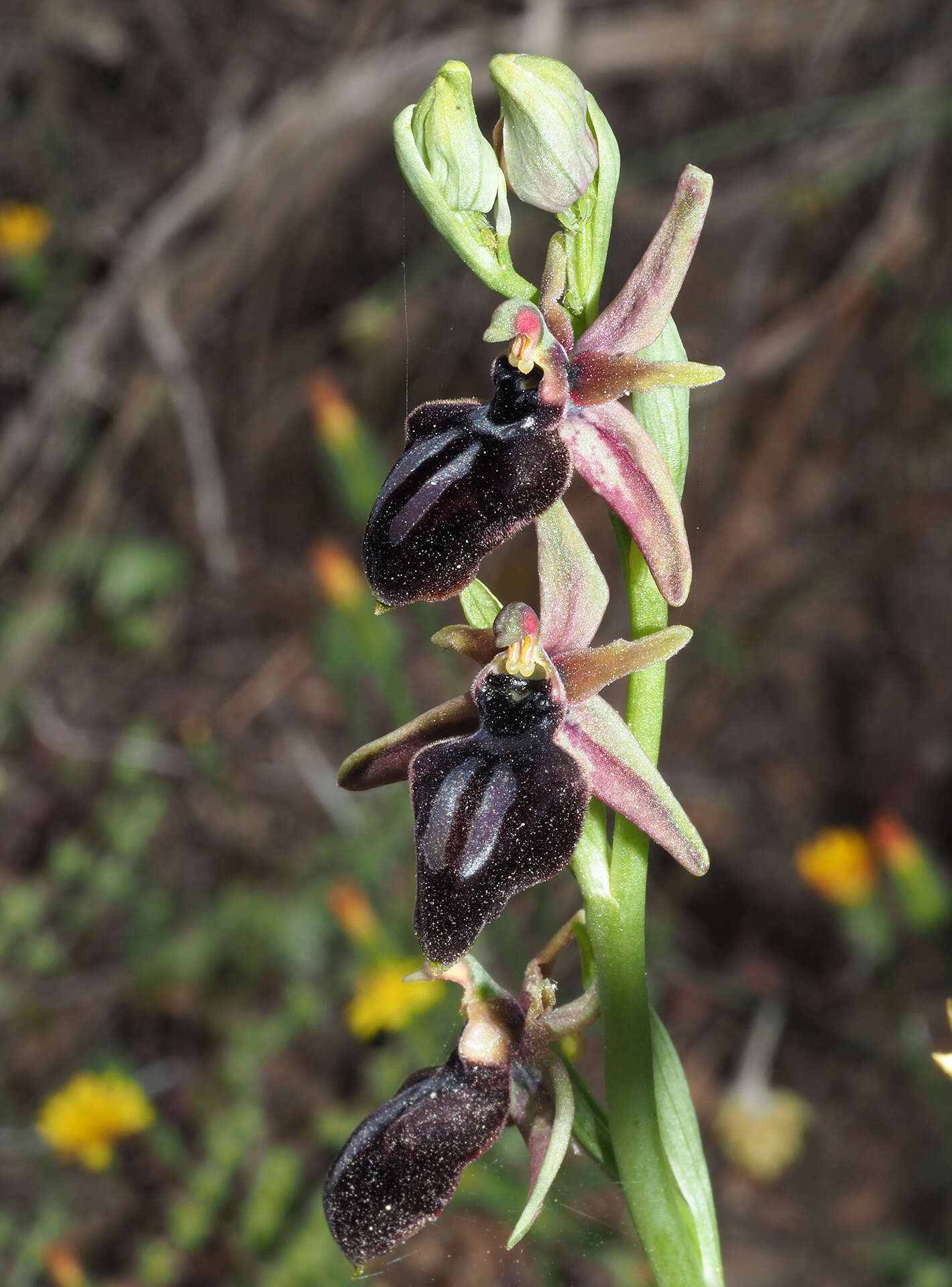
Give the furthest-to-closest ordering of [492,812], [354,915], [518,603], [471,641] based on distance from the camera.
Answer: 1. [354,915]
2. [471,641]
3. [518,603]
4. [492,812]

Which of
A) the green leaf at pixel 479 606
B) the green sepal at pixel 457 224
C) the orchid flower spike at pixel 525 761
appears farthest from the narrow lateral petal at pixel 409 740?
the green sepal at pixel 457 224

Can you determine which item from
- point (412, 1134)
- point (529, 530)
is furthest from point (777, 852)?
point (412, 1134)

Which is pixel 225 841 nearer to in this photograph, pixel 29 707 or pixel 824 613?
pixel 29 707

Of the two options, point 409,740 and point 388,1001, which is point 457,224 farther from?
point 388,1001

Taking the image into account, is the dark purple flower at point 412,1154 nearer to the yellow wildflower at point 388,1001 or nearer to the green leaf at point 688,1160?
the green leaf at point 688,1160

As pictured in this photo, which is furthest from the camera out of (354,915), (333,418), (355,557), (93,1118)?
(355,557)

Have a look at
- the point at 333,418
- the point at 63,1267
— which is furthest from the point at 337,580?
the point at 63,1267

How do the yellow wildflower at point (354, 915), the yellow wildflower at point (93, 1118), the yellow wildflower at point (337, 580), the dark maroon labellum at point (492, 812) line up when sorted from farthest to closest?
1. the yellow wildflower at point (337, 580)
2. the yellow wildflower at point (93, 1118)
3. the yellow wildflower at point (354, 915)
4. the dark maroon labellum at point (492, 812)

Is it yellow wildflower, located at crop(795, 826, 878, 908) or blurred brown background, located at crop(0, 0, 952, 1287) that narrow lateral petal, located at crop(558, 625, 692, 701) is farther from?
yellow wildflower, located at crop(795, 826, 878, 908)
